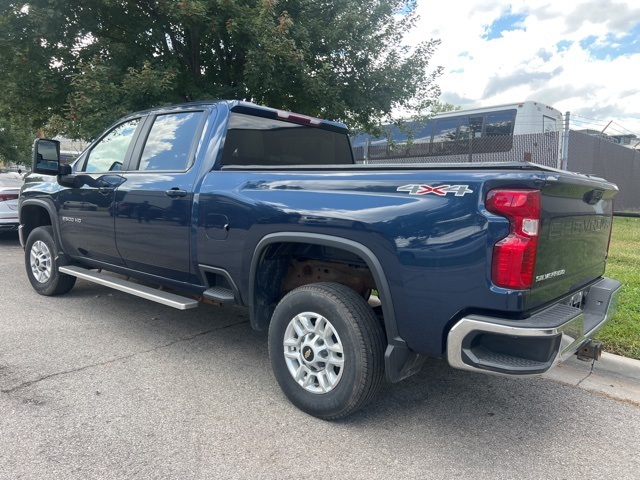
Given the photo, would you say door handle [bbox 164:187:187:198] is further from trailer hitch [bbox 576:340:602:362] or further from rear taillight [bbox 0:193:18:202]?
rear taillight [bbox 0:193:18:202]

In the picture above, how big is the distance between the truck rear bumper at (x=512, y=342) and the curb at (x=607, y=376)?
1194 mm

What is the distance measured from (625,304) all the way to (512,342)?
10.9 feet

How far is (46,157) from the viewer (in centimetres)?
481

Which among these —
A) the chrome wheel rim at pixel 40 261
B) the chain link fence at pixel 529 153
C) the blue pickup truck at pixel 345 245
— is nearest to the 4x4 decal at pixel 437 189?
the blue pickup truck at pixel 345 245

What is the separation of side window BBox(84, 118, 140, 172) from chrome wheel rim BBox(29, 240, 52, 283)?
114 centimetres

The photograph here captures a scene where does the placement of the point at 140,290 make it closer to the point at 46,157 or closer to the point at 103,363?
the point at 103,363

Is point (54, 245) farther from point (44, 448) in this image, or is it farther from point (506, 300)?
point (506, 300)

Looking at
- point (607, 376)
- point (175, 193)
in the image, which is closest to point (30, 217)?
point (175, 193)

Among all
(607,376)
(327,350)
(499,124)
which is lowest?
(607,376)

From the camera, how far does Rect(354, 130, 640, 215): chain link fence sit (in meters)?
12.6

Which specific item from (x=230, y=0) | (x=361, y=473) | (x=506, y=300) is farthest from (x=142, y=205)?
(x=230, y=0)

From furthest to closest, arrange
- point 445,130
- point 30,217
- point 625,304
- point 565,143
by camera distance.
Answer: point 445,130 → point 565,143 → point 30,217 → point 625,304

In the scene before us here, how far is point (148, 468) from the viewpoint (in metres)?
2.48

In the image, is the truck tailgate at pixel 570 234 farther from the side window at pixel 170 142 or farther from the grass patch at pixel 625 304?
the side window at pixel 170 142
